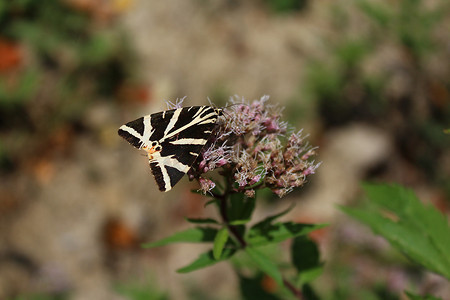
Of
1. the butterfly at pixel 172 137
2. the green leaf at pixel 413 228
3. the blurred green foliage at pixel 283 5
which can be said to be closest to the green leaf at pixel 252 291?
the green leaf at pixel 413 228

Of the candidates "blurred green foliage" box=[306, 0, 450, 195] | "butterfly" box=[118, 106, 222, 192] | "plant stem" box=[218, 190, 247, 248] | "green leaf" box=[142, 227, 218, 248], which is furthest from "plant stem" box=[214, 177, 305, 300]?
"blurred green foliage" box=[306, 0, 450, 195]

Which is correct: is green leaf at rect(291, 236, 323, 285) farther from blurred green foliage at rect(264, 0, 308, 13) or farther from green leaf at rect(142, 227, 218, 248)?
blurred green foliage at rect(264, 0, 308, 13)

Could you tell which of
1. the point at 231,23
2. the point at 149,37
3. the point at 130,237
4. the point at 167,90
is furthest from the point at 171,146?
the point at 231,23

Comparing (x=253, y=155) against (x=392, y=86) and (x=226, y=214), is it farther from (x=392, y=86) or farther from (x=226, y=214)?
(x=392, y=86)

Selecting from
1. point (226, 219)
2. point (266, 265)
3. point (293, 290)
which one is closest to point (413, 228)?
point (293, 290)

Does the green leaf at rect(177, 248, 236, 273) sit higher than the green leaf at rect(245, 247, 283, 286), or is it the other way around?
the green leaf at rect(177, 248, 236, 273)

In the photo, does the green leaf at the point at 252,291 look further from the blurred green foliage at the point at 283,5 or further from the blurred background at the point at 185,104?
the blurred green foliage at the point at 283,5

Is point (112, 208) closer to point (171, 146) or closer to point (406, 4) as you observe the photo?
point (171, 146)
